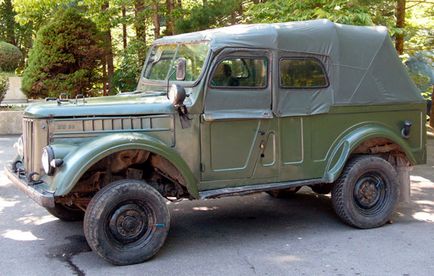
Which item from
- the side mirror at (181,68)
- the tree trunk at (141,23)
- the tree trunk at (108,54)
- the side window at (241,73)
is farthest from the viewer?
the tree trunk at (108,54)

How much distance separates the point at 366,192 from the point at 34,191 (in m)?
3.52

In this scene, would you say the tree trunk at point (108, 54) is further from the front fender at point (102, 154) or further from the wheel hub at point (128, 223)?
the wheel hub at point (128, 223)

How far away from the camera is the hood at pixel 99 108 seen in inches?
207

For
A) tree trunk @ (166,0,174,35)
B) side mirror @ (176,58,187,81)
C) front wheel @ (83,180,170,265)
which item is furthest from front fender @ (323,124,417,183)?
tree trunk @ (166,0,174,35)

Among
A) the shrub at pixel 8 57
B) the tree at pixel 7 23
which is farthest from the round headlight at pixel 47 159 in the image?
the tree at pixel 7 23

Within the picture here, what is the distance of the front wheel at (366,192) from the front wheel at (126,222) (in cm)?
206

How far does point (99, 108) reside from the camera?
5.36 meters

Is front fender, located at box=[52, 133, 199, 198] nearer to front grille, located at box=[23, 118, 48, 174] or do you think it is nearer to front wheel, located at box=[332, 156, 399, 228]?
front grille, located at box=[23, 118, 48, 174]

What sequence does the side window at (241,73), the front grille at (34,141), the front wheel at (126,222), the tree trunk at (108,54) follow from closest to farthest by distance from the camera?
1. the front wheel at (126,222)
2. the front grille at (34,141)
3. the side window at (241,73)
4. the tree trunk at (108,54)

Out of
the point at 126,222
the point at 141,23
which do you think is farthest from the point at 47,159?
the point at 141,23

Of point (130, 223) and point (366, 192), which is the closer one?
point (130, 223)

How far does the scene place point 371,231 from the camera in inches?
247

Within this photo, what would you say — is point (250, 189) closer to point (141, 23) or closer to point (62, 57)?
point (141, 23)

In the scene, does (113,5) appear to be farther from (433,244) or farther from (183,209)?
(433,244)
